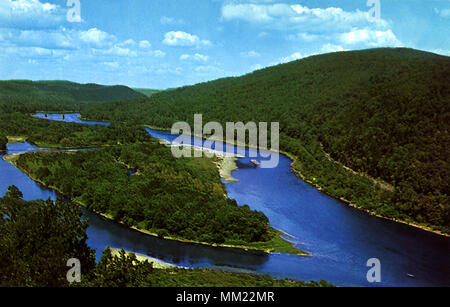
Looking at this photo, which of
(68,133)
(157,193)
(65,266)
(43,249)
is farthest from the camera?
(68,133)

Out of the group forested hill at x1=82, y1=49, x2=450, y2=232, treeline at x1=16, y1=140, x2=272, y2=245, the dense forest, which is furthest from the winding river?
the dense forest

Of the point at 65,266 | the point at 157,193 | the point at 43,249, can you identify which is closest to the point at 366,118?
the point at 157,193

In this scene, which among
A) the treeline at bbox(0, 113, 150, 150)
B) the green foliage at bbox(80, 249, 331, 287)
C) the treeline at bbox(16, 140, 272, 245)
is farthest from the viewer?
the treeline at bbox(0, 113, 150, 150)

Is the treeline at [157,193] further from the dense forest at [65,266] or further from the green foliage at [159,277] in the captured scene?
the dense forest at [65,266]

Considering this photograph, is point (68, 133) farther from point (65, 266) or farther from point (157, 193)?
point (65, 266)

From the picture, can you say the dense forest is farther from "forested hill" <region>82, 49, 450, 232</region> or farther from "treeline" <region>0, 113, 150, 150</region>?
"treeline" <region>0, 113, 150, 150</region>

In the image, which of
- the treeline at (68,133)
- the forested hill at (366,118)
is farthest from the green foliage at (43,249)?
the treeline at (68,133)

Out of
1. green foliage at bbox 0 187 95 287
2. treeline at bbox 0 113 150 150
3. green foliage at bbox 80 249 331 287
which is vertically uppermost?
treeline at bbox 0 113 150 150
